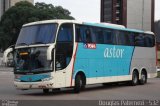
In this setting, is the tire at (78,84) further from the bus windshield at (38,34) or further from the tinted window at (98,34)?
the tinted window at (98,34)

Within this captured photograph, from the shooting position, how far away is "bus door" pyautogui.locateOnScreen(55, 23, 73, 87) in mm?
20875

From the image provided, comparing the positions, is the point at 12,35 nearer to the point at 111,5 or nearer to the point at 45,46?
the point at 111,5

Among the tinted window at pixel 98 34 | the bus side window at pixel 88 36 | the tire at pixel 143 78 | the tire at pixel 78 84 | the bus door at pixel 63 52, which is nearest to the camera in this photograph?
the bus door at pixel 63 52

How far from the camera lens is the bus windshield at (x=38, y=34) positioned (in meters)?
20.9

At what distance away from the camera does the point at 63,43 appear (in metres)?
A: 21.3

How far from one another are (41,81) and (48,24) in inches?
104

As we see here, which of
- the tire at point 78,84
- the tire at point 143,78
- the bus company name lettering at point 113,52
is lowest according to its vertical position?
the tire at point 143,78

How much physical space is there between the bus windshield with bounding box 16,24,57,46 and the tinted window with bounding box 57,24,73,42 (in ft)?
1.07

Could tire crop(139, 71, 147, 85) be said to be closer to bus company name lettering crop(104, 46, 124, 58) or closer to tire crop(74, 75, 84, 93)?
bus company name lettering crop(104, 46, 124, 58)

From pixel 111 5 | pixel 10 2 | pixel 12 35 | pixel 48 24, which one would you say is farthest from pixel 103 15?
pixel 48 24

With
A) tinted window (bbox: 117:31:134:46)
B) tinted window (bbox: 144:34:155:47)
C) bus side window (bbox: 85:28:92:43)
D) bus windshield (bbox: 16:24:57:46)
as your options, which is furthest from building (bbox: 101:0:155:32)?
bus windshield (bbox: 16:24:57:46)

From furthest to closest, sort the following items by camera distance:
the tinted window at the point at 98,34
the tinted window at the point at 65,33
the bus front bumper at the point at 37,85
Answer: the tinted window at the point at 98,34 < the tinted window at the point at 65,33 < the bus front bumper at the point at 37,85

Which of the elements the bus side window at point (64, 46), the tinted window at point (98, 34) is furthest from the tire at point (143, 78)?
the bus side window at point (64, 46)

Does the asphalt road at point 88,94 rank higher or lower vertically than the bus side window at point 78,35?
lower
